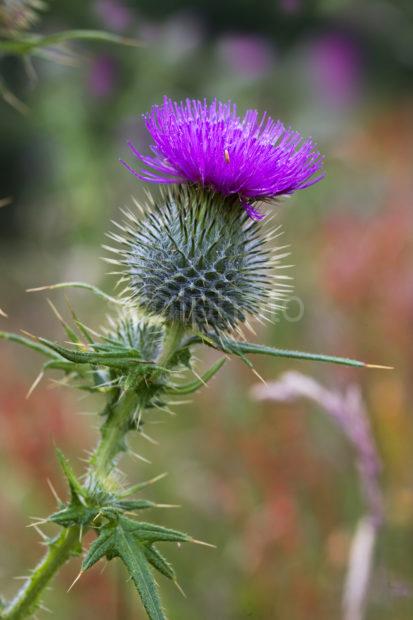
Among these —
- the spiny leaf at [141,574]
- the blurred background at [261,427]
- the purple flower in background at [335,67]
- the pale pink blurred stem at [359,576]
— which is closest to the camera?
the spiny leaf at [141,574]

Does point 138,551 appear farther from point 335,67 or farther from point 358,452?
point 335,67

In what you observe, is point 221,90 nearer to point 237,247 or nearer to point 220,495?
point 220,495

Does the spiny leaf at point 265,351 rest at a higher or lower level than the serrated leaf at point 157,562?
higher

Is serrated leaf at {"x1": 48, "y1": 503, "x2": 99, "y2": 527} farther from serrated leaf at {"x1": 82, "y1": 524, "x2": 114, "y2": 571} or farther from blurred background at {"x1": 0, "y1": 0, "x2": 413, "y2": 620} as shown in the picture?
blurred background at {"x1": 0, "y1": 0, "x2": 413, "y2": 620}

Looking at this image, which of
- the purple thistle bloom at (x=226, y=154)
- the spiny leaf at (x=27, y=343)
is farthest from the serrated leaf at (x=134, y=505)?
the purple thistle bloom at (x=226, y=154)

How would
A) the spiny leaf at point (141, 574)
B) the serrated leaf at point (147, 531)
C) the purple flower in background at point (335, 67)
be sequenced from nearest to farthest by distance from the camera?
the spiny leaf at point (141, 574), the serrated leaf at point (147, 531), the purple flower in background at point (335, 67)

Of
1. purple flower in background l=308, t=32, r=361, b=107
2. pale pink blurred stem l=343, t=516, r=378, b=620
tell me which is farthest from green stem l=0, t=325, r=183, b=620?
purple flower in background l=308, t=32, r=361, b=107

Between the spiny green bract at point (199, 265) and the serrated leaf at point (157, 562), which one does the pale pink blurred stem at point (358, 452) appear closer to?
the spiny green bract at point (199, 265)
